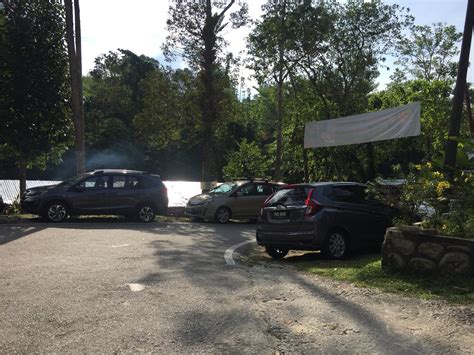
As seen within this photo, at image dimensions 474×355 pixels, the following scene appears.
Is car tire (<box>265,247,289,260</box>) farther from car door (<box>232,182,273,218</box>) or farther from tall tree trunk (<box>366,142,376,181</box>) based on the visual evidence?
tall tree trunk (<box>366,142,376,181</box>)

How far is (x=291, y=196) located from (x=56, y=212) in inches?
370

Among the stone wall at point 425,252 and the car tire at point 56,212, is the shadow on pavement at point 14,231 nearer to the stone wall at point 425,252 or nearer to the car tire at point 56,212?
the car tire at point 56,212

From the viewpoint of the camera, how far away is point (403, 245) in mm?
7863

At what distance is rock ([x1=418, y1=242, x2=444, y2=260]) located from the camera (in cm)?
735

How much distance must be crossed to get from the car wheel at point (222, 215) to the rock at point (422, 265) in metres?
11.7

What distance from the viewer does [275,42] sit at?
24.2 meters

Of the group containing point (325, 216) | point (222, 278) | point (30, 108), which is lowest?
point (222, 278)

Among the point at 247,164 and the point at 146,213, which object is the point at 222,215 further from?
the point at 247,164

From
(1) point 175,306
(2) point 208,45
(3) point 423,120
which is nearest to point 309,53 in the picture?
(2) point 208,45

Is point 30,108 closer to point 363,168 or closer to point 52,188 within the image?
point 52,188

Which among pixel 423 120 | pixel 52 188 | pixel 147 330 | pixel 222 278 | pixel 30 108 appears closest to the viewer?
pixel 147 330

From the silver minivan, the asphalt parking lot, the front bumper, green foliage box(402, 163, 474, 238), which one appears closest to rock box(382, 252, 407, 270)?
green foliage box(402, 163, 474, 238)

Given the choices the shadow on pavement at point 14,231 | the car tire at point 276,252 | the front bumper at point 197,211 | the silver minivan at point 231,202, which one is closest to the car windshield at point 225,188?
the silver minivan at point 231,202

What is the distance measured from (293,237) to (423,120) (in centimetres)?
2557
